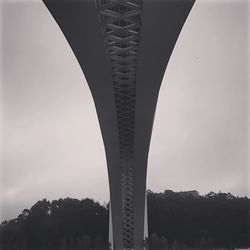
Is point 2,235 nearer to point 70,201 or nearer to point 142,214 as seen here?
point 70,201

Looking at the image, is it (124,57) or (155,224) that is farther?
(155,224)

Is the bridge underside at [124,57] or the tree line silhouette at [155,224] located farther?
the tree line silhouette at [155,224]

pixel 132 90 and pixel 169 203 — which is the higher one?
pixel 132 90

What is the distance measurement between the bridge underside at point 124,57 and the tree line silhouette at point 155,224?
961 inches

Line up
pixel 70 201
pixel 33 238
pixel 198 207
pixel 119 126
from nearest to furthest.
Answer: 1. pixel 119 126
2. pixel 33 238
3. pixel 198 207
4. pixel 70 201

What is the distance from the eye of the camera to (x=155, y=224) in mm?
56062

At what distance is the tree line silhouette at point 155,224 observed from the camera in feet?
173

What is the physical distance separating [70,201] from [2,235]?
13.2 meters

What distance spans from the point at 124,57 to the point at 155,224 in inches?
1600

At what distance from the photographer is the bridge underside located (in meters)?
15.3

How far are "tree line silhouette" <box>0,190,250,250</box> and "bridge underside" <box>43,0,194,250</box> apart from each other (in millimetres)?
24404

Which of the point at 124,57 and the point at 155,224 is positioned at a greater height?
the point at 124,57

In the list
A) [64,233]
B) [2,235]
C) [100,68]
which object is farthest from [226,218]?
[100,68]

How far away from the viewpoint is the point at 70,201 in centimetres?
6431
